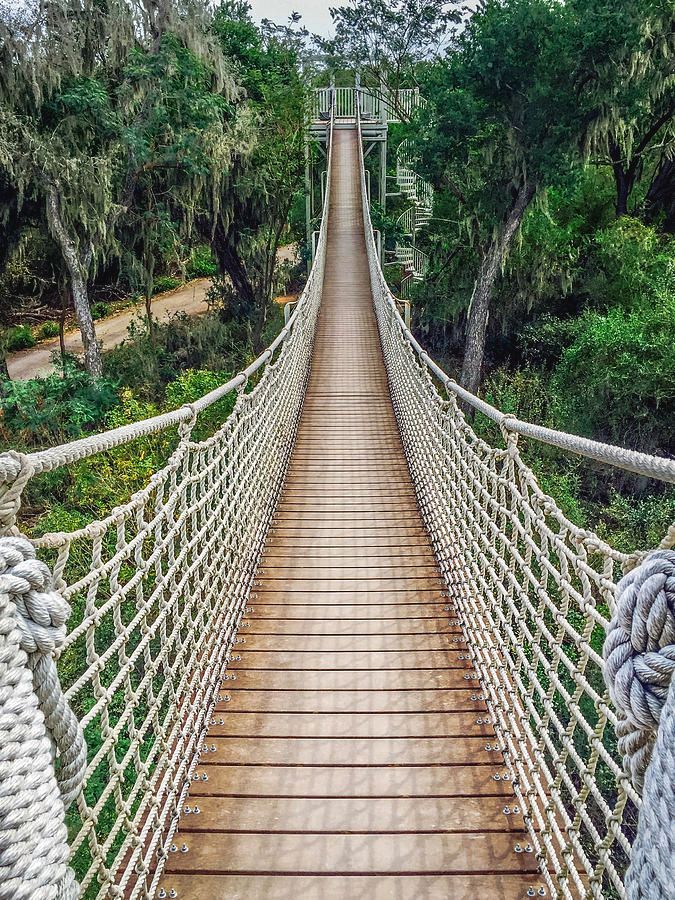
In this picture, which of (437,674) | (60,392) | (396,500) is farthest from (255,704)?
(60,392)

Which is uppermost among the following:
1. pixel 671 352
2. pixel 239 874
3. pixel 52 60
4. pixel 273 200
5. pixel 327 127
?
pixel 327 127

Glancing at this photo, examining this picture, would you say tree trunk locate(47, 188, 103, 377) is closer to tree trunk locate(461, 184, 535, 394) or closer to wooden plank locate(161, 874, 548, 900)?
tree trunk locate(461, 184, 535, 394)

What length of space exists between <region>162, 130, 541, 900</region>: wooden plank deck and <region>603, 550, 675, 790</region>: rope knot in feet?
3.26

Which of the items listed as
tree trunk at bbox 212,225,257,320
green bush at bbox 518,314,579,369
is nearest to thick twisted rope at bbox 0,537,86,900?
green bush at bbox 518,314,579,369

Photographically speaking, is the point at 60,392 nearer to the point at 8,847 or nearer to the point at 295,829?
the point at 295,829

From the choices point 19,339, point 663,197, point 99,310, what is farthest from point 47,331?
point 663,197

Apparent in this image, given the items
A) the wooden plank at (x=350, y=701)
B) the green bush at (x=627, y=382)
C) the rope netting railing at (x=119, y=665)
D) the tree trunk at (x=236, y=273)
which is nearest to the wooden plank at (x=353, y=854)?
the rope netting railing at (x=119, y=665)

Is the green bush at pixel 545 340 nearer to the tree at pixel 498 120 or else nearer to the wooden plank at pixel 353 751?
the tree at pixel 498 120

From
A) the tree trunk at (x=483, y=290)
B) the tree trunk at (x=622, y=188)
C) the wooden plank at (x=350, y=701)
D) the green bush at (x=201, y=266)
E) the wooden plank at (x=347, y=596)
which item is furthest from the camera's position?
the green bush at (x=201, y=266)

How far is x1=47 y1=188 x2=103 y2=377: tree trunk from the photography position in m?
7.77

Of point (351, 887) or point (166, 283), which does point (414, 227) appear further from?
point (351, 887)

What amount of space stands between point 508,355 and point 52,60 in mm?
8032

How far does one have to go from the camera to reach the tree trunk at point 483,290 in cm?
888

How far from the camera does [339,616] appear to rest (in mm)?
2619
